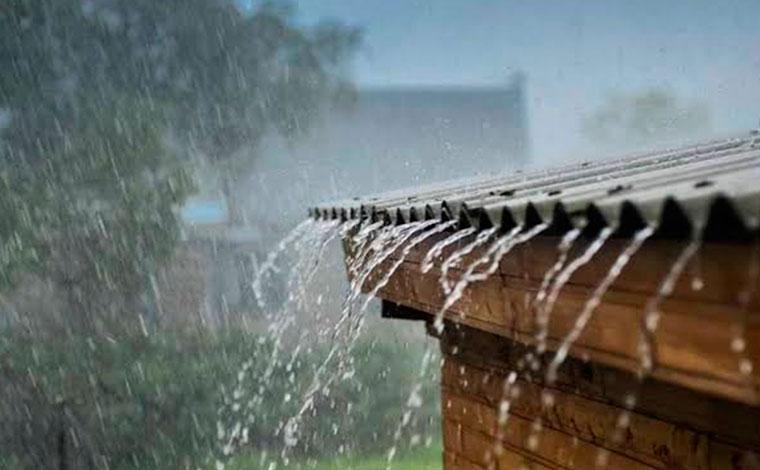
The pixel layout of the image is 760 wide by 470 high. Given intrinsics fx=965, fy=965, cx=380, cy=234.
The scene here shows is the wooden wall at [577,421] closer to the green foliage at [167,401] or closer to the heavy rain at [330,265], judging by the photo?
the heavy rain at [330,265]

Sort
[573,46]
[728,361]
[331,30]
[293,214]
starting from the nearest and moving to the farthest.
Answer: [728,361] < [293,214] < [331,30] < [573,46]

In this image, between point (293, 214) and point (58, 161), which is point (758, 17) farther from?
point (58, 161)

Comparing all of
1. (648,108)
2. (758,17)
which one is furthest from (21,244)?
(758,17)

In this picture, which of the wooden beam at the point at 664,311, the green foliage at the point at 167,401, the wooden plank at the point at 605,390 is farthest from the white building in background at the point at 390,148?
the wooden beam at the point at 664,311

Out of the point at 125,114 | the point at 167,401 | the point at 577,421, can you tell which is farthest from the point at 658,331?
the point at 125,114

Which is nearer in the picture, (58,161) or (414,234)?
(414,234)

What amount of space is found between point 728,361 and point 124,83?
17.1 m

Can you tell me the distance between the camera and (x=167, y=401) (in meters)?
Result: 14.9

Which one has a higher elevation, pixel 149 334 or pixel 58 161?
pixel 58 161

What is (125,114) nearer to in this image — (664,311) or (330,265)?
(330,265)

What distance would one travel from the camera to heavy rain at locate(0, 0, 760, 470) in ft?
5.29

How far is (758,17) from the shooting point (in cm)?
4338

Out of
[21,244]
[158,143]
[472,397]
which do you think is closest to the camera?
[472,397]

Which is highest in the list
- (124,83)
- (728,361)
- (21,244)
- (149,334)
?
(124,83)
